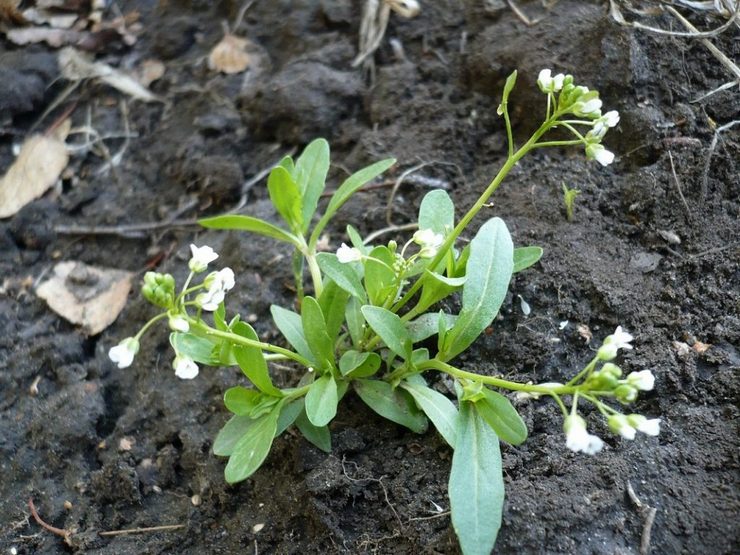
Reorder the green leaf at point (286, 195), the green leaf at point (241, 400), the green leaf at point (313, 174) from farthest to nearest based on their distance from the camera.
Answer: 1. the green leaf at point (313, 174)
2. the green leaf at point (286, 195)
3. the green leaf at point (241, 400)

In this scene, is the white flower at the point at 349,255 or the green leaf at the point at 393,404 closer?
the white flower at the point at 349,255

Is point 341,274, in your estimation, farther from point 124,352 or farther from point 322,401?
point 124,352

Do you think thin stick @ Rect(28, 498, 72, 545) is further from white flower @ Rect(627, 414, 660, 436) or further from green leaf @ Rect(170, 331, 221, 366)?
white flower @ Rect(627, 414, 660, 436)

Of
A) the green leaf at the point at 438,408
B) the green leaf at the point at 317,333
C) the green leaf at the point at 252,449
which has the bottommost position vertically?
the green leaf at the point at 252,449

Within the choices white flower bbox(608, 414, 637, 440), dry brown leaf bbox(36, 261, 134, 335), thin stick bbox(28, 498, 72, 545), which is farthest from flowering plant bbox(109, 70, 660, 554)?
dry brown leaf bbox(36, 261, 134, 335)

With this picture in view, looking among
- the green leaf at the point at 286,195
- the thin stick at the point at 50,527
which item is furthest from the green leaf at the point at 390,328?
the thin stick at the point at 50,527

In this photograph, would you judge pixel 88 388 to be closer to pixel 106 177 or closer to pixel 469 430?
pixel 106 177

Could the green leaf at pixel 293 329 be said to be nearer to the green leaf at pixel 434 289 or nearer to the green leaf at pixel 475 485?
the green leaf at pixel 434 289
